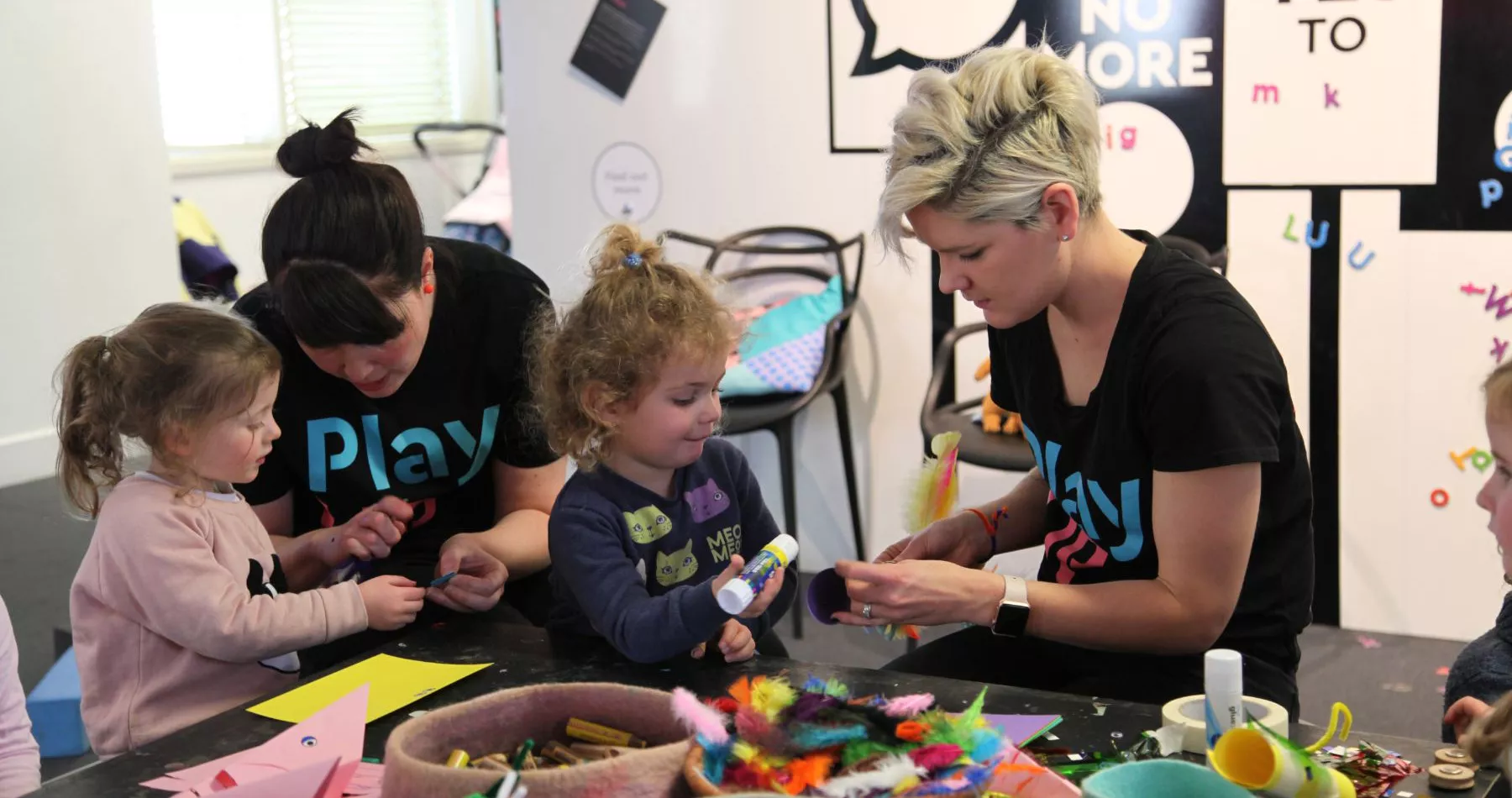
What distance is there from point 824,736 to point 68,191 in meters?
4.70

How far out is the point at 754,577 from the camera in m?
1.33

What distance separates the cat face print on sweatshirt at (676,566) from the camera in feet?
5.43

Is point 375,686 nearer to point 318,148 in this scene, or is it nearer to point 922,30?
point 318,148

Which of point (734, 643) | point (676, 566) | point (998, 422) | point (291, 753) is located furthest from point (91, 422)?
point (998, 422)

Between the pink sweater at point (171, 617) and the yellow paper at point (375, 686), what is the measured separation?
0.55 ft

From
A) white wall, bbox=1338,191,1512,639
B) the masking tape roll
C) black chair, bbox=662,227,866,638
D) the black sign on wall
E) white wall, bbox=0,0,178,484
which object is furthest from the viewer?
white wall, bbox=0,0,178,484

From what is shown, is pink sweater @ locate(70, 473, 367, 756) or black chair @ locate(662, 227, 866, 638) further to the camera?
black chair @ locate(662, 227, 866, 638)

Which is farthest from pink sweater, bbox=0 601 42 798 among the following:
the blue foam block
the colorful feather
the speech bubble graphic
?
the speech bubble graphic

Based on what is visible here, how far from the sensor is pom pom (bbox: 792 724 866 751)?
0.99 m

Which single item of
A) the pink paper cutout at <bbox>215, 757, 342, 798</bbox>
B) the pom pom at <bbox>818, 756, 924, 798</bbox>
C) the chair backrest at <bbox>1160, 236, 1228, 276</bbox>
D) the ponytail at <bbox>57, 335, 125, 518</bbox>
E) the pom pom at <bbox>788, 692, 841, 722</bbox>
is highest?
the chair backrest at <bbox>1160, 236, 1228, 276</bbox>

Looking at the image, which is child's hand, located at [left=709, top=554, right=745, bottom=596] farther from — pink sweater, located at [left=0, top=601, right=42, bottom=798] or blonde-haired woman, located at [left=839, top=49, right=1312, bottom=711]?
pink sweater, located at [left=0, top=601, right=42, bottom=798]

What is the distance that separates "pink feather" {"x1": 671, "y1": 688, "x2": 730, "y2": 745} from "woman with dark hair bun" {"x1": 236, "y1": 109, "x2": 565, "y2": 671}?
735mm

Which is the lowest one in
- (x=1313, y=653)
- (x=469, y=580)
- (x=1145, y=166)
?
(x=1313, y=653)

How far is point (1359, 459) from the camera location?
321cm
